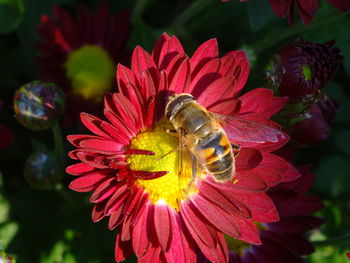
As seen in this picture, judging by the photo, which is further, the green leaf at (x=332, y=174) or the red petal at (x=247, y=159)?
the green leaf at (x=332, y=174)

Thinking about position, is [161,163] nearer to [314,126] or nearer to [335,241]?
[314,126]

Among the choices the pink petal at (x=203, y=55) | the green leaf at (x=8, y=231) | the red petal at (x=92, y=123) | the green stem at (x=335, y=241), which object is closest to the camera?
the red petal at (x=92, y=123)

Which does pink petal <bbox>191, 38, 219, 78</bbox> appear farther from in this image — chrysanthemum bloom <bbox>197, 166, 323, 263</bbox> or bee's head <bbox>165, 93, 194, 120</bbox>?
chrysanthemum bloom <bbox>197, 166, 323, 263</bbox>

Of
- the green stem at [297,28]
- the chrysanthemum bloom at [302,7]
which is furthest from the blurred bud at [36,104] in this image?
the green stem at [297,28]

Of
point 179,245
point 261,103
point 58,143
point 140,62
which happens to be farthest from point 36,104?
point 261,103

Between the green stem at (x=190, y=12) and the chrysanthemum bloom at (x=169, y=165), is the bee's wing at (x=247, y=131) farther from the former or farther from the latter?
the green stem at (x=190, y=12)

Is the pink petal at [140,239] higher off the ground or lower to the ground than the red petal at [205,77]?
lower

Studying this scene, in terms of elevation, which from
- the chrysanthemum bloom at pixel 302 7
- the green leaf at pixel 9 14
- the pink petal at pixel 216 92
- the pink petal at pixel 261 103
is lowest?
the pink petal at pixel 261 103
